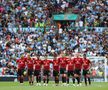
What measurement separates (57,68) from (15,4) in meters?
16.5

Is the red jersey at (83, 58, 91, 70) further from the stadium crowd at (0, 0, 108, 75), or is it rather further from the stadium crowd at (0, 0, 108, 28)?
the stadium crowd at (0, 0, 108, 28)

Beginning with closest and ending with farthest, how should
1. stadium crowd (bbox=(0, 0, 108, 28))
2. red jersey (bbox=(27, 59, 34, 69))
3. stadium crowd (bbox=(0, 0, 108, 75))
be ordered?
red jersey (bbox=(27, 59, 34, 69)) → stadium crowd (bbox=(0, 0, 108, 75)) → stadium crowd (bbox=(0, 0, 108, 28))

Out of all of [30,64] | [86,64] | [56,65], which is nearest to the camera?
[56,65]

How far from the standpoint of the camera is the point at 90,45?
54.2m

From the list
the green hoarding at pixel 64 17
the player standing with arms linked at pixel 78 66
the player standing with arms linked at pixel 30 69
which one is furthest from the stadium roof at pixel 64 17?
the player standing with arms linked at pixel 30 69

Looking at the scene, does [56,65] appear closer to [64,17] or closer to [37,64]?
[37,64]

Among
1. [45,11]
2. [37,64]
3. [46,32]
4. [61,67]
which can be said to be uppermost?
[45,11]

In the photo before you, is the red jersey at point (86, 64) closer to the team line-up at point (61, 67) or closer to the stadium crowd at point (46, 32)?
the team line-up at point (61, 67)

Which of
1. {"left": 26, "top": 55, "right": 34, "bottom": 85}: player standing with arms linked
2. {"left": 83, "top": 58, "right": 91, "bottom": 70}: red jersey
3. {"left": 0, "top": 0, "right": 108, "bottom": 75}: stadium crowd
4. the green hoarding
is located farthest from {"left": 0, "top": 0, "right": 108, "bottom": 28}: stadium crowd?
{"left": 83, "top": 58, "right": 91, "bottom": 70}: red jersey

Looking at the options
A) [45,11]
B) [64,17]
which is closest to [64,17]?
[64,17]

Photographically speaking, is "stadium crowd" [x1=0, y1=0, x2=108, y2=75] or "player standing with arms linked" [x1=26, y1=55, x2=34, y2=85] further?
"stadium crowd" [x1=0, y1=0, x2=108, y2=75]

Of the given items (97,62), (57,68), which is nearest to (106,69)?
(97,62)

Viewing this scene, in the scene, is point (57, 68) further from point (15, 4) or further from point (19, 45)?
point (15, 4)

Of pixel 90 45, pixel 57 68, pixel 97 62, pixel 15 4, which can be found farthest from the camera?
pixel 15 4
